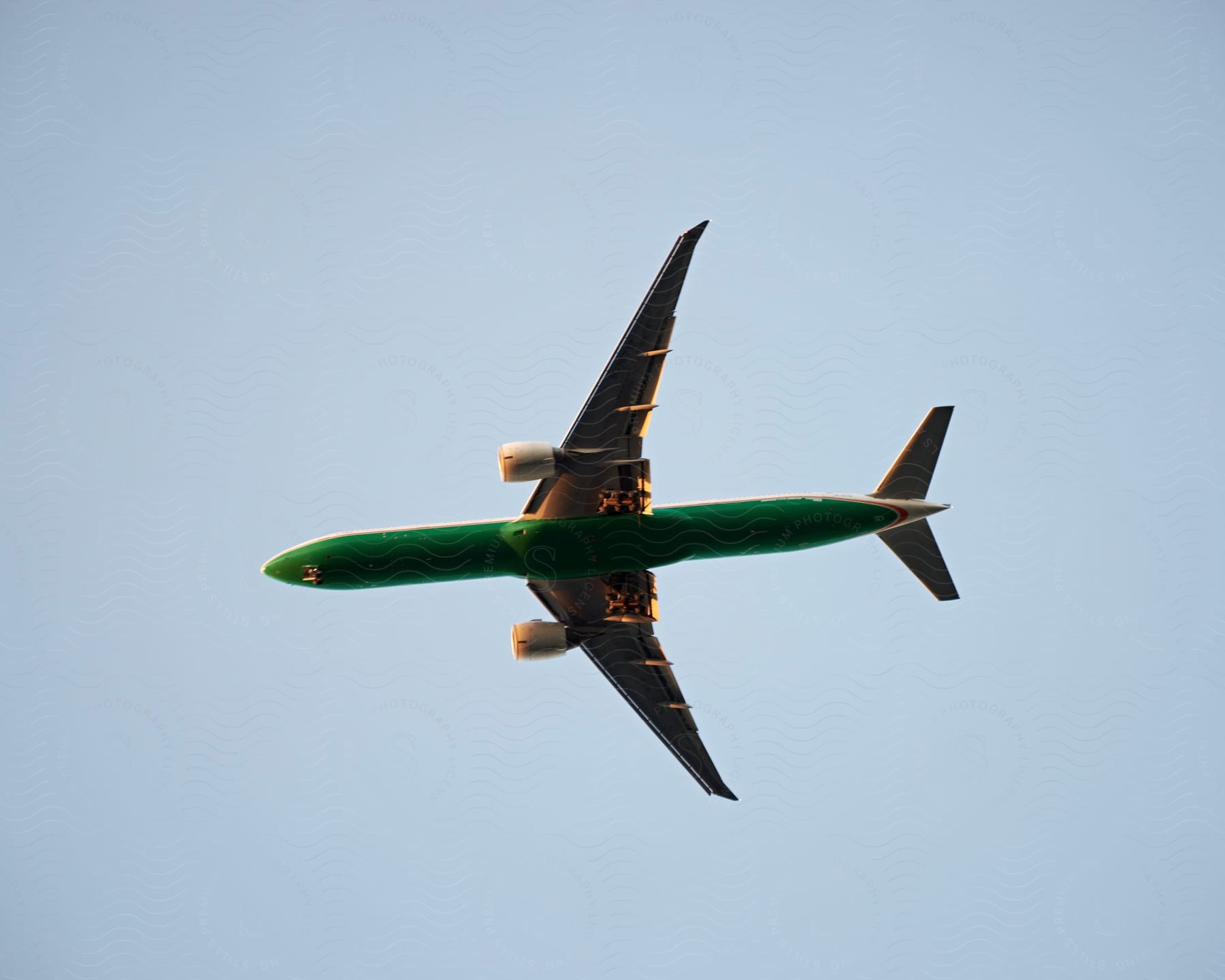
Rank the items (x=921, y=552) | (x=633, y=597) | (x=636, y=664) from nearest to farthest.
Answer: (x=633, y=597), (x=921, y=552), (x=636, y=664)

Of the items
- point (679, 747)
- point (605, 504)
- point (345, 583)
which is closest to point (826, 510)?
point (605, 504)

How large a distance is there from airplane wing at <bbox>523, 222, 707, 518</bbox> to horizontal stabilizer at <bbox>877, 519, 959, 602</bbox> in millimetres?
8582

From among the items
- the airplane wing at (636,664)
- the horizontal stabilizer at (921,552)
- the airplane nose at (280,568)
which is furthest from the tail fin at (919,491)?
the airplane nose at (280,568)

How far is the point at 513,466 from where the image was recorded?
4419cm

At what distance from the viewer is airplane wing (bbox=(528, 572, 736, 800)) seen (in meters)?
48.8

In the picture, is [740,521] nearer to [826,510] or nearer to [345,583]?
[826,510]

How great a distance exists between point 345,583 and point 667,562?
33.0 feet

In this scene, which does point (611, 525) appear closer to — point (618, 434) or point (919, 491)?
point (618, 434)

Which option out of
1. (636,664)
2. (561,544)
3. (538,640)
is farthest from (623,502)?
(636,664)

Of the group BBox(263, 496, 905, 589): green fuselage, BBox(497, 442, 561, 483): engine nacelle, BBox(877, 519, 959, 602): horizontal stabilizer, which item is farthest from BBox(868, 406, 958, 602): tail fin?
BBox(497, 442, 561, 483): engine nacelle

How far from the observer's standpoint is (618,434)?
45.9 metres

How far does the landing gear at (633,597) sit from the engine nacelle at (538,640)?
2067 millimetres

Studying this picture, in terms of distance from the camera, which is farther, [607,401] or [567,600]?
[567,600]

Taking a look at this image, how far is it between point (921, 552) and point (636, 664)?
1032 cm
